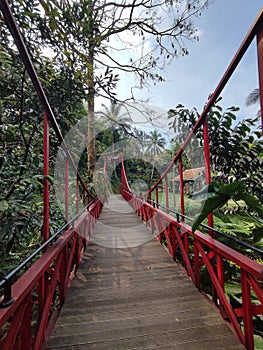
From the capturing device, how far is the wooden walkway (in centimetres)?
113

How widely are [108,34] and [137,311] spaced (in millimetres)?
4597

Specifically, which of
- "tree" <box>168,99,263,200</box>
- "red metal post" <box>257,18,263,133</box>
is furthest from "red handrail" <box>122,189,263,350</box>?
"tree" <box>168,99,263,200</box>

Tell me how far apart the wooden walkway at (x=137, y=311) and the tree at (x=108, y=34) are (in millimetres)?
2103

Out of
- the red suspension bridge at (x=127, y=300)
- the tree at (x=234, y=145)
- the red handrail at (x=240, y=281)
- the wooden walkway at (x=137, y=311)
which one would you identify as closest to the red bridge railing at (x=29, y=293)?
the red suspension bridge at (x=127, y=300)

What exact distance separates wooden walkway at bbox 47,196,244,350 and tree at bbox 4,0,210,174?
6.90 ft

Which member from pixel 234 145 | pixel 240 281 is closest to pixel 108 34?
pixel 234 145

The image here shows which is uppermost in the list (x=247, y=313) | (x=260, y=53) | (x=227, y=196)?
(x=260, y=53)

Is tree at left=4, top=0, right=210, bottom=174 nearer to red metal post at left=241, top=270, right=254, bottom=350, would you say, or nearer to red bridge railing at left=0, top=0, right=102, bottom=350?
red bridge railing at left=0, top=0, right=102, bottom=350

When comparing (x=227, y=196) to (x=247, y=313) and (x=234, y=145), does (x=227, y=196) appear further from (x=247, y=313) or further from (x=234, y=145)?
(x=234, y=145)

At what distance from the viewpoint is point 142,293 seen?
1646mm

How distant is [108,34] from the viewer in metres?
4.10

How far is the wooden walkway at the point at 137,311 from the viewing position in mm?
1128

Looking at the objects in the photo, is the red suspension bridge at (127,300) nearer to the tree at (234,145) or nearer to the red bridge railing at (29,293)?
the red bridge railing at (29,293)

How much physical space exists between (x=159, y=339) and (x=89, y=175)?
374 cm
